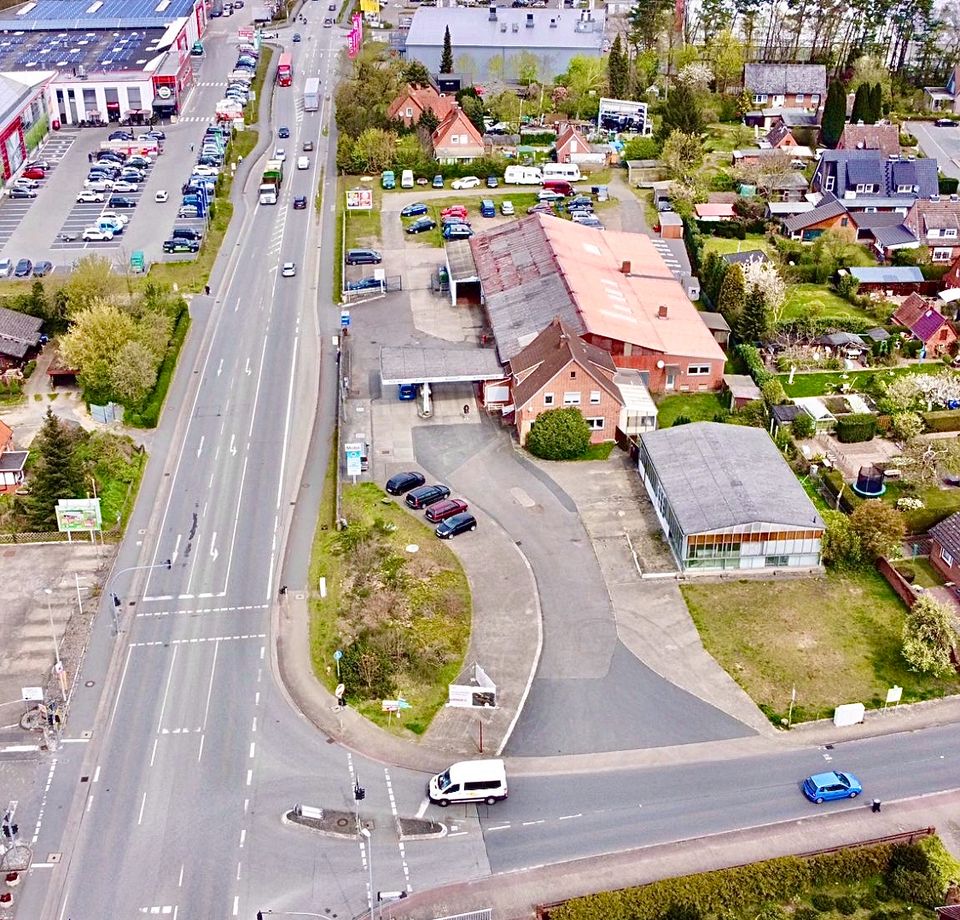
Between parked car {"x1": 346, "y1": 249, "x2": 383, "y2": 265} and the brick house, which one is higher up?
the brick house

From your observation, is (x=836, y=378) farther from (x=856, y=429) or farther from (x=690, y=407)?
(x=690, y=407)

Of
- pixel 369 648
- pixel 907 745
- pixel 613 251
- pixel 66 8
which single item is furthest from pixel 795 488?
pixel 66 8

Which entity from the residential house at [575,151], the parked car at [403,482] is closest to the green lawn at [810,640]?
the parked car at [403,482]

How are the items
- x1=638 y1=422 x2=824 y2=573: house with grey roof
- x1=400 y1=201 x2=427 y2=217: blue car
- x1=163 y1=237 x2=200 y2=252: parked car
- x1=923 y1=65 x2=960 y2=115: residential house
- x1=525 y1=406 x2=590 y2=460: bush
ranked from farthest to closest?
x1=923 y1=65 x2=960 y2=115: residential house, x1=400 y1=201 x2=427 y2=217: blue car, x1=163 y1=237 x2=200 y2=252: parked car, x1=525 y1=406 x2=590 y2=460: bush, x1=638 y1=422 x2=824 y2=573: house with grey roof

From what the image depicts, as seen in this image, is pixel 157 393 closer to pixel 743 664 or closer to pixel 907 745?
pixel 743 664

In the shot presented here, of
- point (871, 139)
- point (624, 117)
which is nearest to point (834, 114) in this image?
point (871, 139)

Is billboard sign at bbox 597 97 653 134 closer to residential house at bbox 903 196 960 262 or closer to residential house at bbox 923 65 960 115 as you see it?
residential house at bbox 923 65 960 115

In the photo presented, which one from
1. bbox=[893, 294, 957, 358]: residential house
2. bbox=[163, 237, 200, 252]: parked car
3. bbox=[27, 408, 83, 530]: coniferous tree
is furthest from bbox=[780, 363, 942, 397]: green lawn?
bbox=[163, 237, 200, 252]: parked car
